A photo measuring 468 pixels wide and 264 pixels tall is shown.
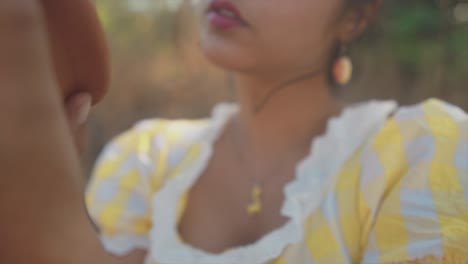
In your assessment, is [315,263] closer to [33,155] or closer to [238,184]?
[238,184]

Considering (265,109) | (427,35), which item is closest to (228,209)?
(265,109)

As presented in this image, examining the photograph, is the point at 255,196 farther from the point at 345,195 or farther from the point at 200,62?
the point at 200,62

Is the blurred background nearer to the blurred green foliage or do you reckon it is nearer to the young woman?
the blurred green foliage

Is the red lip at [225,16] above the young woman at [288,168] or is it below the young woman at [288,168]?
above

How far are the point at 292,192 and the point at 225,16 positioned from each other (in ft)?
0.74

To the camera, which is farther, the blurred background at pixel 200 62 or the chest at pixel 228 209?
the blurred background at pixel 200 62

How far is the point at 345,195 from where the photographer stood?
0.69 m

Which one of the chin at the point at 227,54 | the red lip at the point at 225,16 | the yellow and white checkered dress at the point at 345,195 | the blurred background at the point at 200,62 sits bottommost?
the blurred background at the point at 200,62

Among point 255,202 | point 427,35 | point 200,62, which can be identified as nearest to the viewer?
point 255,202

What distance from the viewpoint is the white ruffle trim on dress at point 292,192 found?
2.27 ft

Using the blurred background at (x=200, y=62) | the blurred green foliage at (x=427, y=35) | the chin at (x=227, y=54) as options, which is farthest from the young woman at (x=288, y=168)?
the blurred green foliage at (x=427, y=35)

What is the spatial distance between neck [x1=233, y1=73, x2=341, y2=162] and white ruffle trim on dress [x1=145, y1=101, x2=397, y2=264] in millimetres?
34

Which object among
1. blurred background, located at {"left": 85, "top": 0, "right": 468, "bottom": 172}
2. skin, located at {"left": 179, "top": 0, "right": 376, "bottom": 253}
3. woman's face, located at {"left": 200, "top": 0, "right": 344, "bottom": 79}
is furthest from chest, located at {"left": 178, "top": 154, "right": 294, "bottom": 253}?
blurred background, located at {"left": 85, "top": 0, "right": 468, "bottom": 172}

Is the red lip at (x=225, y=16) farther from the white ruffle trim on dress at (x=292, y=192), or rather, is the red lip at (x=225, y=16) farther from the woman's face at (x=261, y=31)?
the white ruffle trim on dress at (x=292, y=192)
